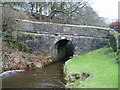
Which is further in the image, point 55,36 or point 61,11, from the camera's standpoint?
point 61,11

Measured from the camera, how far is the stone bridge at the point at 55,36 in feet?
54.7

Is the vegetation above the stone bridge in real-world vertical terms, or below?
above

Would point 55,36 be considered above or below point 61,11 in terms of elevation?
below

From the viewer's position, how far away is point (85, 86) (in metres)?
6.86

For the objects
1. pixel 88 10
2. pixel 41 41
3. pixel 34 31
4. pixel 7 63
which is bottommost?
pixel 7 63

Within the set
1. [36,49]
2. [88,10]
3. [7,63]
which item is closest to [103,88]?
[7,63]

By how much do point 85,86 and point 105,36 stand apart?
1308cm

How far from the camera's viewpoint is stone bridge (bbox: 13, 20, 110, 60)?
656 inches

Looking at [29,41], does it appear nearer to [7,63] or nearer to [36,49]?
[36,49]

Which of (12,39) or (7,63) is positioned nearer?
(7,63)

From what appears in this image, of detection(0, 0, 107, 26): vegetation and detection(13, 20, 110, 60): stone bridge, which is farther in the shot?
detection(0, 0, 107, 26): vegetation

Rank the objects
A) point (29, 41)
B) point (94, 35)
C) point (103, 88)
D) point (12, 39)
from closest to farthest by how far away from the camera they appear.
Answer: point (103, 88) → point (12, 39) → point (29, 41) → point (94, 35)

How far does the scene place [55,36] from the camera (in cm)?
1755

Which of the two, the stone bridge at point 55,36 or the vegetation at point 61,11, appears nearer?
the stone bridge at point 55,36
